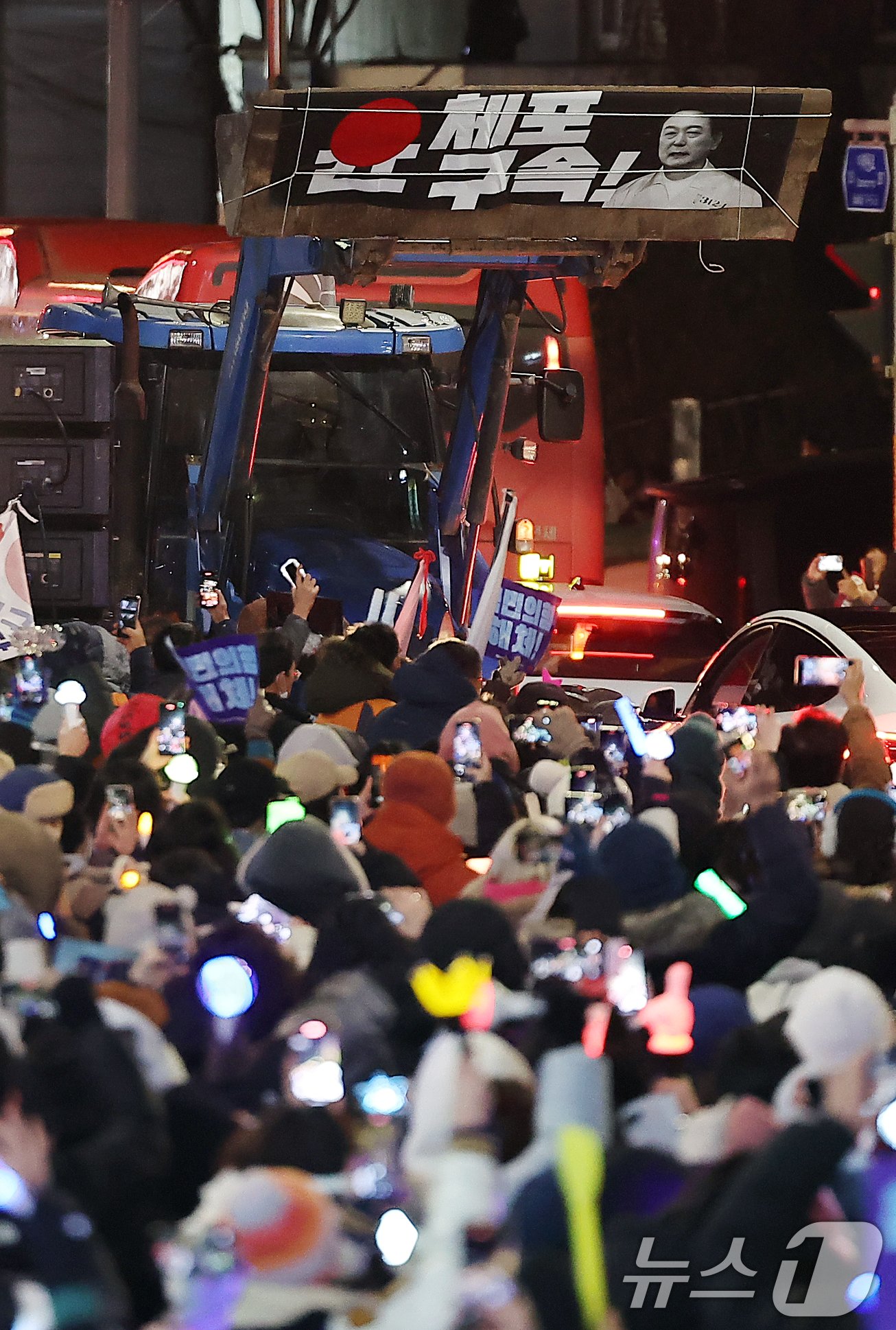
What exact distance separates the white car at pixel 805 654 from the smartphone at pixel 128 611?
247 centimetres

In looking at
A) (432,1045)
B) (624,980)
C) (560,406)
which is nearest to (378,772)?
(624,980)

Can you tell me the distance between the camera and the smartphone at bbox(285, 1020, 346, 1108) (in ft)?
11.5

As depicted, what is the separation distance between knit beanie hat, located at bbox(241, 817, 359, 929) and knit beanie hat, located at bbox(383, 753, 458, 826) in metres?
0.73

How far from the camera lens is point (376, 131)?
304 inches

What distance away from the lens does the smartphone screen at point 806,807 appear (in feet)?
17.6

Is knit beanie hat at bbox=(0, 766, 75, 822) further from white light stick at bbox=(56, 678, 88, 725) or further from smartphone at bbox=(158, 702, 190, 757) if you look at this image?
white light stick at bbox=(56, 678, 88, 725)

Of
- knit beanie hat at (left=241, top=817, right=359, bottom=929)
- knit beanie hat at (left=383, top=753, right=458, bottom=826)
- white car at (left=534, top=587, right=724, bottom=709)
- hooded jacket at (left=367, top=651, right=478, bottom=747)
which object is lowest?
white car at (left=534, top=587, right=724, bottom=709)

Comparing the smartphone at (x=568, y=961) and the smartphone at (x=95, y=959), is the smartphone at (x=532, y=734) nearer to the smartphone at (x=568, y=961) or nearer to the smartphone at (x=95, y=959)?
the smartphone at (x=95, y=959)

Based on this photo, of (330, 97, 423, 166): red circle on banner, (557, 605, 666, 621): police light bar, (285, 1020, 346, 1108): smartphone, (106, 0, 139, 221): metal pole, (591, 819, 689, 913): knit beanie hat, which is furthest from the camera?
(106, 0, 139, 221): metal pole

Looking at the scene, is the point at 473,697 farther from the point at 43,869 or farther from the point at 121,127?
the point at 121,127

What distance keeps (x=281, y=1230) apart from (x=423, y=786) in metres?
2.32

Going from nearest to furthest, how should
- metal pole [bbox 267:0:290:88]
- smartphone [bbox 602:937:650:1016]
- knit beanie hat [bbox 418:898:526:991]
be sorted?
1. smartphone [bbox 602:937:650:1016]
2. knit beanie hat [bbox 418:898:526:991]
3. metal pole [bbox 267:0:290:88]

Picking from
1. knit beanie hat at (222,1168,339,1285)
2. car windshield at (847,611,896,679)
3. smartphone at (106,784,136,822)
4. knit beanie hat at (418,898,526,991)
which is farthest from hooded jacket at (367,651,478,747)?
knit beanie hat at (222,1168,339,1285)

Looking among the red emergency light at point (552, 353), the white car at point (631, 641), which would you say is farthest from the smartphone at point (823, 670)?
the red emergency light at point (552, 353)
